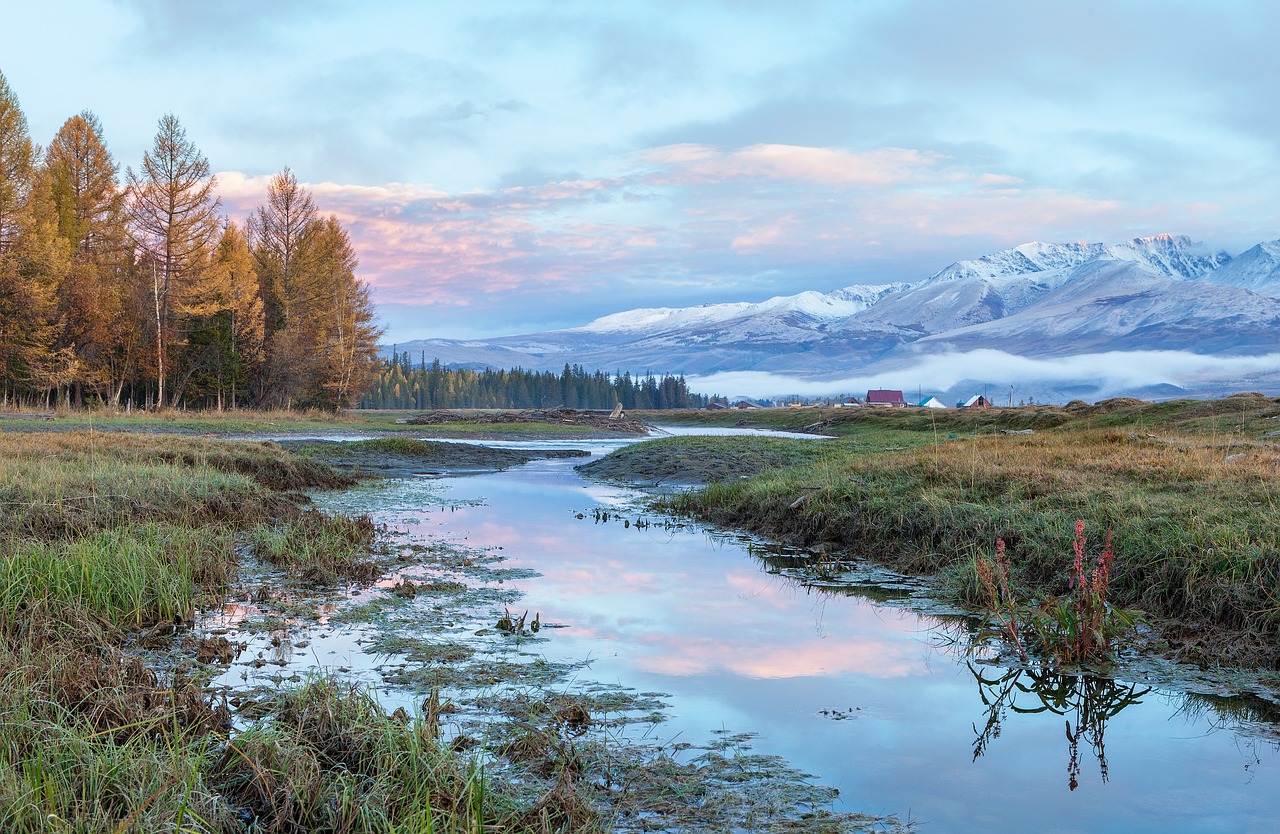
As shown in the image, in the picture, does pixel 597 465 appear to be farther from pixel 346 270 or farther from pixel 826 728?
pixel 346 270

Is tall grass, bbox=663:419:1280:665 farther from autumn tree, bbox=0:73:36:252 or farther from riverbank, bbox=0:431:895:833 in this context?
autumn tree, bbox=0:73:36:252

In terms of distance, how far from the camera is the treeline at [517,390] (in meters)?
155

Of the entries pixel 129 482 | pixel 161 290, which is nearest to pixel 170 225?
pixel 161 290

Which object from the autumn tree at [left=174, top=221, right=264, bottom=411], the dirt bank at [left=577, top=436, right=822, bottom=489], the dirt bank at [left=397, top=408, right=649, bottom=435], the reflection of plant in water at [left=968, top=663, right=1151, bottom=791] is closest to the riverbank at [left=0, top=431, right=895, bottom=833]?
the reflection of plant in water at [left=968, top=663, right=1151, bottom=791]

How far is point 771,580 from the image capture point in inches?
464

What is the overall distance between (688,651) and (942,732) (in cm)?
265

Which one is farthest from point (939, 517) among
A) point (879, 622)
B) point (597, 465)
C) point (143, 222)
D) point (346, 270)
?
point (346, 270)

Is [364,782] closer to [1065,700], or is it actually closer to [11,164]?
[1065,700]

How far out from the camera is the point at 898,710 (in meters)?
6.62

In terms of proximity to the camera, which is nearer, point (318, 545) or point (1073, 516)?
point (1073, 516)

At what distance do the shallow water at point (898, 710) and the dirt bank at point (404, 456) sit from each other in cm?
1885

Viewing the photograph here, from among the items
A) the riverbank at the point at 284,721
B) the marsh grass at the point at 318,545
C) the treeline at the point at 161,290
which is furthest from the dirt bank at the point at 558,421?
the riverbank at the point at 284,721

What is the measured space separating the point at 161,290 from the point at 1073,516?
48211 millimetres

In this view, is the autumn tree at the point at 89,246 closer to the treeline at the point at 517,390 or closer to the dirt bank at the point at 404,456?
the dirt bank at the point at 404,456
